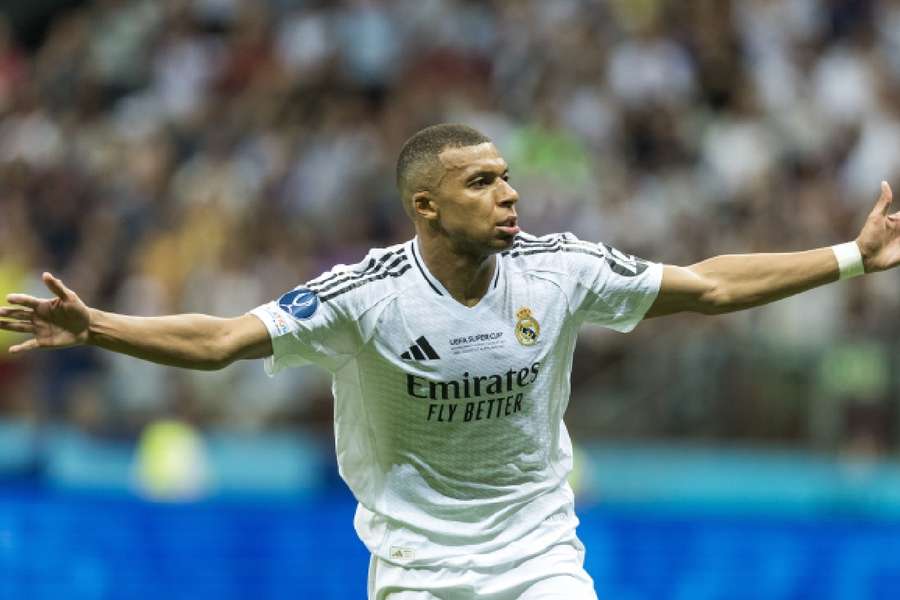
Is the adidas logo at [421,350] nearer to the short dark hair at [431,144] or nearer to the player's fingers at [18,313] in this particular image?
the short dark hair at [431,144]

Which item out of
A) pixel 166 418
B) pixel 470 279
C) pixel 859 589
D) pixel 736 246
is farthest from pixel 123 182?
pixel 470 279

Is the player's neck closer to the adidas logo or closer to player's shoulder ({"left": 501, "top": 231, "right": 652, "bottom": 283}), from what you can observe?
player's shoulder ({"left": 501, "top": 231, "right": 652, "bottom": 283})

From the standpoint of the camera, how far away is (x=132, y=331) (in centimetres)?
583

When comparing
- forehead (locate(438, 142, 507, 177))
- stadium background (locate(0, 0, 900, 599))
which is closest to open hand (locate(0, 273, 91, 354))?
forehead (locate(438, 142, 507, 177))

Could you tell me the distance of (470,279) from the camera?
250 inches

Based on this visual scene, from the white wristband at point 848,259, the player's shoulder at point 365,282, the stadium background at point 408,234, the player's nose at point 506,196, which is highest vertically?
the stadium background at point 408,234

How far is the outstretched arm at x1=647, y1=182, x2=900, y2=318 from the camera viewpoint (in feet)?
21.1

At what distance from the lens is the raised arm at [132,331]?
18.9ft

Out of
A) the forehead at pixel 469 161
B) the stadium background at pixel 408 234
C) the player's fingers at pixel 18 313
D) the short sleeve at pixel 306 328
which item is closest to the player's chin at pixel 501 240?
the forehead at pixel 469 161

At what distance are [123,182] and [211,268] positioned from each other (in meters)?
1.56

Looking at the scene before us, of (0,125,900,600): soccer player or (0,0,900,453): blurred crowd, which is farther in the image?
(0,0,900,453): blurred crowd

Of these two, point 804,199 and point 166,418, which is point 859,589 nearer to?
point 804,199

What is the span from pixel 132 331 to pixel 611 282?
1.77 meters

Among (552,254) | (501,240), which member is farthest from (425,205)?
(552,254)
